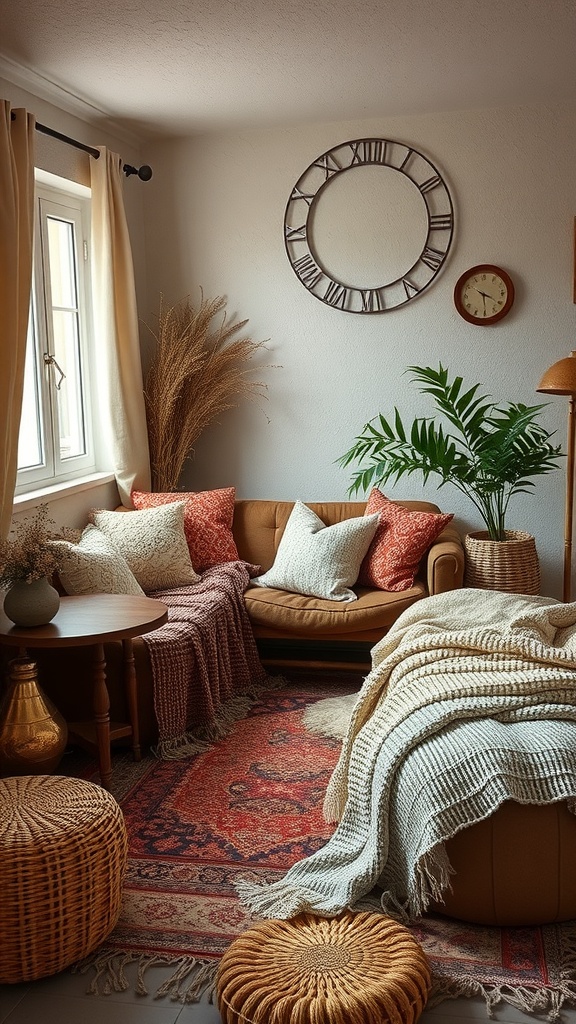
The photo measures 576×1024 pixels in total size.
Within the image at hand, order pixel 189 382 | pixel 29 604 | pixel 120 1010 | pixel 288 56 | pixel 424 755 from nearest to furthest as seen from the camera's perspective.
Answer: pixel 120 1010 → pixel 424 755 → pixel 29 604 → pixel 288 56 → pixel 189 382

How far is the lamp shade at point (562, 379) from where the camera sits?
3.98m

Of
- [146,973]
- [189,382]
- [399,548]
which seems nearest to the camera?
[146,973]

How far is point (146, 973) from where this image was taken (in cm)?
221

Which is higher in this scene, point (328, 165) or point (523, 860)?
point (328, 165)

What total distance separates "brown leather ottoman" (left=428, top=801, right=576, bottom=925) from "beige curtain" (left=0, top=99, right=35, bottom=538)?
202cm

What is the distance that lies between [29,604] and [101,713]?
425 millimetres

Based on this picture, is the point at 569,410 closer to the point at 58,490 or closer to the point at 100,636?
the point at 58,490

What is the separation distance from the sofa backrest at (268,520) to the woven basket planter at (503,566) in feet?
1.42

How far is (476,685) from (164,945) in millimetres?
1017

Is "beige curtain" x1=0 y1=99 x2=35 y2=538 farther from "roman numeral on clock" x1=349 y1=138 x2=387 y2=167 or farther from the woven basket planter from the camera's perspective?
the woven basket planter

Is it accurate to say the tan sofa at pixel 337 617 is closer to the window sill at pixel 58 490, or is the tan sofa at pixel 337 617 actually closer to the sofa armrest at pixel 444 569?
the sofa armrest at pixel 444 569

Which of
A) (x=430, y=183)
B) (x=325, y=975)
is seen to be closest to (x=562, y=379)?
(x=430, y=183)

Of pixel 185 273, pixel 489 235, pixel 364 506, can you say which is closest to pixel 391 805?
pixel 364 506

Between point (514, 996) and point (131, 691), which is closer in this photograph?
point (514, 996)
